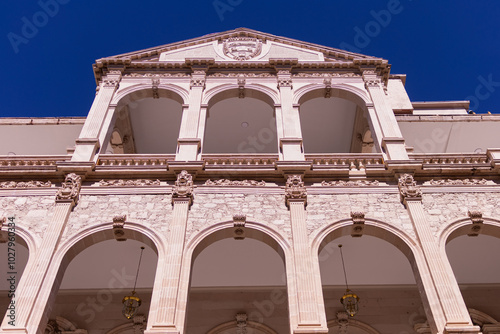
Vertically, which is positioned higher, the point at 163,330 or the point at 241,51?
the point at 241,51

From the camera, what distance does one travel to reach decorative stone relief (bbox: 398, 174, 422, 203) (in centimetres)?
1223

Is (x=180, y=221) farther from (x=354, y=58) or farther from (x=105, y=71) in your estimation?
(x=354, y=58)

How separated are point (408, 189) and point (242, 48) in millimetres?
9610

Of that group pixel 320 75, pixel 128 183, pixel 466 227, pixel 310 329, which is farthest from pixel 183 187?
pixel 320 75

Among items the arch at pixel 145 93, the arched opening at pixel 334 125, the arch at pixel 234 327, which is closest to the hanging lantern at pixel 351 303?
the arch at pixel 234 327

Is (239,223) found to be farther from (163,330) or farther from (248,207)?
(163,330)

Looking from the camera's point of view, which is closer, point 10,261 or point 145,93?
point 10,261

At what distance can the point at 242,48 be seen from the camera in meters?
19.1

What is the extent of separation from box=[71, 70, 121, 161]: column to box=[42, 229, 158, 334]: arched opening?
2.66 m

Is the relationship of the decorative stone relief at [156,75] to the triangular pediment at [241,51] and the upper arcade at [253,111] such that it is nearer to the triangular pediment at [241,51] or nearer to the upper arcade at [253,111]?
the upper arcade at [253,111]

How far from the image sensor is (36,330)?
9.60 m

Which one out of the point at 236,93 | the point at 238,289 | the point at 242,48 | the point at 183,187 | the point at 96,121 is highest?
the point at 242,48

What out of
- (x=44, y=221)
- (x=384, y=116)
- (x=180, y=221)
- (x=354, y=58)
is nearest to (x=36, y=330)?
(x=44, y=221)

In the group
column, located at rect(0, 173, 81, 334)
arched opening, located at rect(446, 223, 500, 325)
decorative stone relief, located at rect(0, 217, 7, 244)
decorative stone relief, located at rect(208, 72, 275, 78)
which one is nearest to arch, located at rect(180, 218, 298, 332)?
column, located at rect(0, 173, 81, 334)
